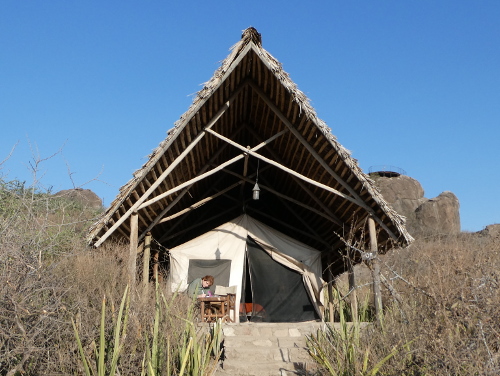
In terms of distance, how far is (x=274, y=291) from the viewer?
31.1ft

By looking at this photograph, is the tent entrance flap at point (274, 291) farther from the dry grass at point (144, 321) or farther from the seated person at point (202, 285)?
the dry grass at point (144, 321)

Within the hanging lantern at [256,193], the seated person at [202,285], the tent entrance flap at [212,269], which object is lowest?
the seated person at [202,285]

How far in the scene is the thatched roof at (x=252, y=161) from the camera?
7.45 m

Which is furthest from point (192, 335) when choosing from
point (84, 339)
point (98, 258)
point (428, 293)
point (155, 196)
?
point (155, 196)

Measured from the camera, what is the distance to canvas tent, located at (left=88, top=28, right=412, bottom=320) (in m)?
7.45

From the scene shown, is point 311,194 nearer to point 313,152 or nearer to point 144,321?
point 313,152

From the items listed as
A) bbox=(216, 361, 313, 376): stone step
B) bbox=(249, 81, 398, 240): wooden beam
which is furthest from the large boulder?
bbox=(216, 361, 313, 376): stone step

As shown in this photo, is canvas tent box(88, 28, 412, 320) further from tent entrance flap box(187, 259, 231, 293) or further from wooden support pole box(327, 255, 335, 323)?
tent entrance flap box(187, 259, 231, 293)

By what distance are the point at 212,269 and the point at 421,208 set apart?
2591cm

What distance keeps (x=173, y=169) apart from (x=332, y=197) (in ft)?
9.74

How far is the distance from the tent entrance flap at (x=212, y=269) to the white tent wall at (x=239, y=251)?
71 mm

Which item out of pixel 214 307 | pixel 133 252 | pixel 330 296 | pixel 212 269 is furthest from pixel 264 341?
pixel 330 296

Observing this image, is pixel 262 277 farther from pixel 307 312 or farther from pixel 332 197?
pixel 332 197

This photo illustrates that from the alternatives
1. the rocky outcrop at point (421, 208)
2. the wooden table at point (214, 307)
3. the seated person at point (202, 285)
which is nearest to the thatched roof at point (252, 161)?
the seated person at point (202, 285)
